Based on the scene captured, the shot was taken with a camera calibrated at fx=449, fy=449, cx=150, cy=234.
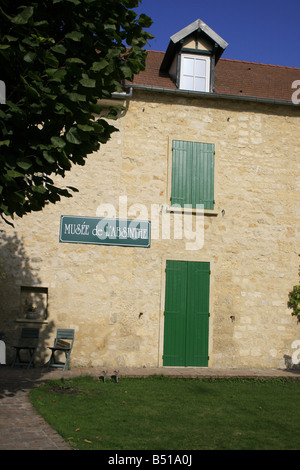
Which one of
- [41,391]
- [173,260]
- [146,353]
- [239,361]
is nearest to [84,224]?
[173,260]

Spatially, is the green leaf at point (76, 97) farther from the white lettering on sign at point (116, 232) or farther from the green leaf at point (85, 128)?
the white lettering on sign at point (116, 232)

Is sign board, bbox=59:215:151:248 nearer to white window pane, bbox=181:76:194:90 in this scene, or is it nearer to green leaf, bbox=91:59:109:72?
white window pane, bbox=181:76:194:90

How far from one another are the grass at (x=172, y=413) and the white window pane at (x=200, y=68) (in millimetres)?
7058

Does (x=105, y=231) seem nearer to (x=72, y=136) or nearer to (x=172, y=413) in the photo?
(x=172, y=413)

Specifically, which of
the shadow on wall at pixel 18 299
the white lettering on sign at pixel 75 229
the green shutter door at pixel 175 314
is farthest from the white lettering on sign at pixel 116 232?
the shadow on wall at pixel 18 299

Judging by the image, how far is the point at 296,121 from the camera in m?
11.0

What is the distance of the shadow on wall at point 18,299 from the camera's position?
941 cm

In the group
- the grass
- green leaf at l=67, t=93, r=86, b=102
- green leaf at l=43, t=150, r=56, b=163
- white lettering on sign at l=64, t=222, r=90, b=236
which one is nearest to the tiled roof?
white lettering on sign at l=64, t=222, r=90, b=236

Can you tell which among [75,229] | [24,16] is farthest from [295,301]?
[24,16]

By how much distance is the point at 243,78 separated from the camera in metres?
11.9

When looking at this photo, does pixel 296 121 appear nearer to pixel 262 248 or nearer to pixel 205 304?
pixel 262 248

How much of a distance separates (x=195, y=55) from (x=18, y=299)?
23.3 feet

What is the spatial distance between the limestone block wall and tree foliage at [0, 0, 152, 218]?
4656mm

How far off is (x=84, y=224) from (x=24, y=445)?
5.69 m
